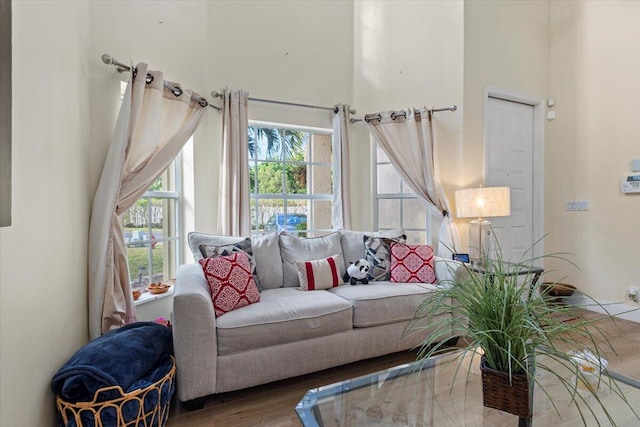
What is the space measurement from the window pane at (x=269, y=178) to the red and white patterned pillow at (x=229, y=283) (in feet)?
3.78

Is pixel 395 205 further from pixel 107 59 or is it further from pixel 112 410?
pixel 112 410

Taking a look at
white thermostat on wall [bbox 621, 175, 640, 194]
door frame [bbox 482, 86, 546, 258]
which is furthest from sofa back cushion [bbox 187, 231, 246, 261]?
white thermostat on wall [bbox 621, 175, 640, 194]

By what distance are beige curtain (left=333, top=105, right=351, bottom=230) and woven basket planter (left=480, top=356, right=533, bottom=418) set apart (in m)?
2.39

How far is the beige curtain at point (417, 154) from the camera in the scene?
336cm

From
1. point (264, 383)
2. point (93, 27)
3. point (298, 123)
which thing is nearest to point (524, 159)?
point (298, 123)

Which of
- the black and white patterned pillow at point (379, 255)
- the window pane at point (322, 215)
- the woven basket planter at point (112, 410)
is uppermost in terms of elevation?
the window pane at point (322, 215)

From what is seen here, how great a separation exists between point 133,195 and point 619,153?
440 cm

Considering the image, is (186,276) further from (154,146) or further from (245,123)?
(245,123)

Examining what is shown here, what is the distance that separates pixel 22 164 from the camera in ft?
4.33

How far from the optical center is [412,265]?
2.77 meters

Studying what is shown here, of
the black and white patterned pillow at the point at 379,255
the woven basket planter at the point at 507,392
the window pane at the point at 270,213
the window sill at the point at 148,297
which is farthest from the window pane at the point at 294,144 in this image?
the woven basket planter at the point at 507,392

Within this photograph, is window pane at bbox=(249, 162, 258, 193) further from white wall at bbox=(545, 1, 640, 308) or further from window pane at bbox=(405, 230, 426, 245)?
white wall at bbox=(545, 1, 640, 308)

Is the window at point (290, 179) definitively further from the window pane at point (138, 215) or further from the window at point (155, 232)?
the window pane at point (138, 215)

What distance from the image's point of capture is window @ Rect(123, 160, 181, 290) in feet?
8.59
